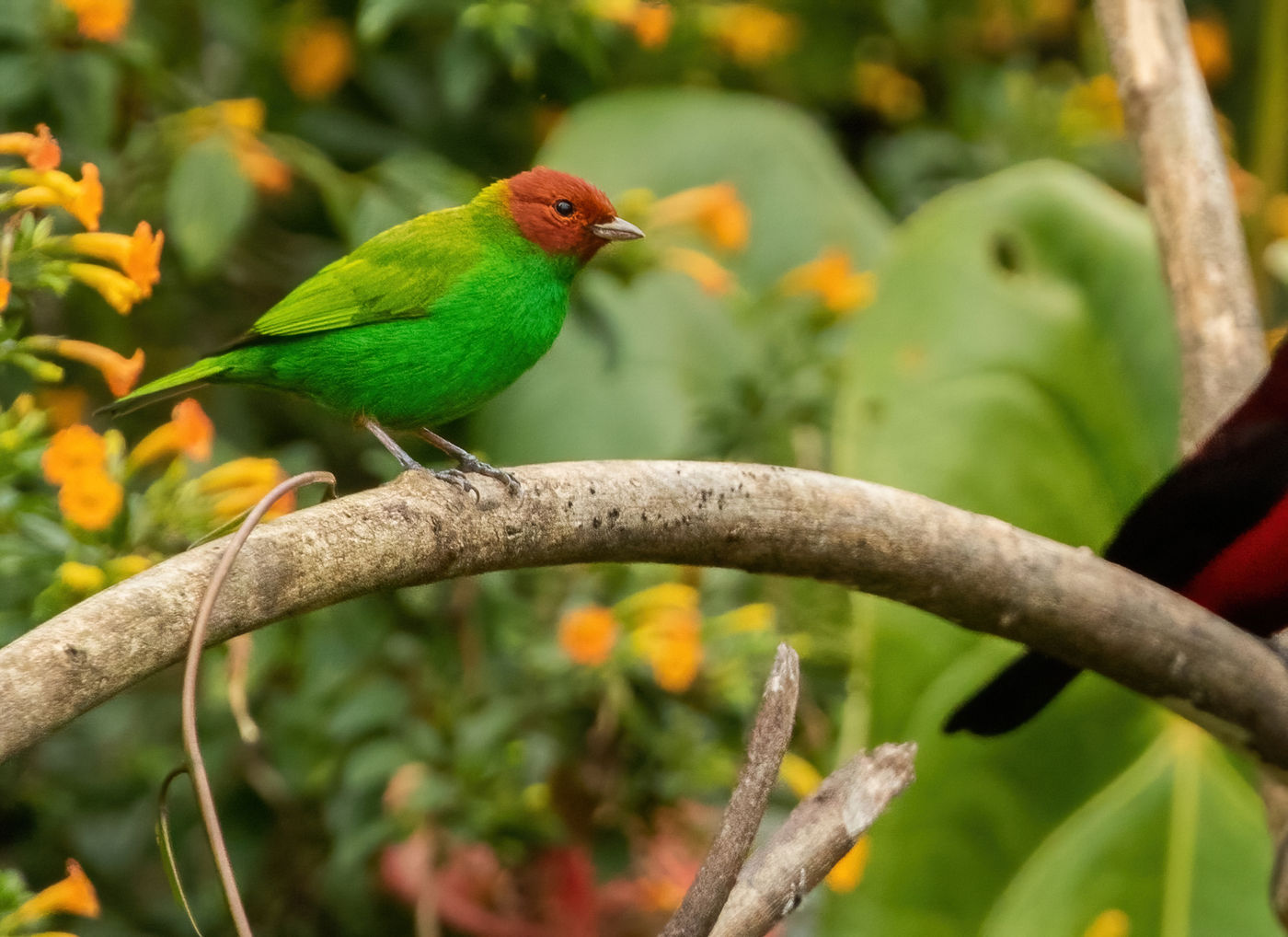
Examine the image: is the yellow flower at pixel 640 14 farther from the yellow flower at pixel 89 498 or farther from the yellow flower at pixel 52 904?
the yellow flower at pixel 52 904

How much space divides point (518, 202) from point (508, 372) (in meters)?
0.24

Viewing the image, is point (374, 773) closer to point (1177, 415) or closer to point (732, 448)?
point (732, 448)

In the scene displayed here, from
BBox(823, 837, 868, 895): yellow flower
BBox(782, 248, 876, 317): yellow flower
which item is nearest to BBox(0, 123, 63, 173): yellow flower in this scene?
BBox(823, 837, 868, 895): yellow flower

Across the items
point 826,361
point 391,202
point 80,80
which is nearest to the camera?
point 80,80

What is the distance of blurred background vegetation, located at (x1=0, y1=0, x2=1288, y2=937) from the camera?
216 cm

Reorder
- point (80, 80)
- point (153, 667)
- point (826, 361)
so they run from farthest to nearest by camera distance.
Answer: point (826, 361) → point (80, 80) → point (153, 667)

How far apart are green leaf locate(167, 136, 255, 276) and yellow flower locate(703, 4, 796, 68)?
1317 mm

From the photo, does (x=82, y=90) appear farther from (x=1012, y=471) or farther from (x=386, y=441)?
(x=1012, y=471)

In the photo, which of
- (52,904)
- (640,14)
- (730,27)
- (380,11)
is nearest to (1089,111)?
(730,27)

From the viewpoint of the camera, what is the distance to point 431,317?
1.70m

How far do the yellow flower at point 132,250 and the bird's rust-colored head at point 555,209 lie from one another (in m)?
0.54

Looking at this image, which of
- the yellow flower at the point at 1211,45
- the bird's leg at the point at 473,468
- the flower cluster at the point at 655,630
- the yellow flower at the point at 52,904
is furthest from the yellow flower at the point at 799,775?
the yellow flower at the point at 1211,45

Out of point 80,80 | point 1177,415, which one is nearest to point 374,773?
point 80,80

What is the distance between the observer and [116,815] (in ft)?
7.63
